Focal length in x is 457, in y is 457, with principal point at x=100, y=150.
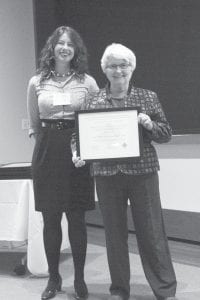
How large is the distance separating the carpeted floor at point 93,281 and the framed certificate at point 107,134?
35.3 inches

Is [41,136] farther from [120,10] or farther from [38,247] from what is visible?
[120,10]

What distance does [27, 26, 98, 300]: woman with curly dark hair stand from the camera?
7.97 ft

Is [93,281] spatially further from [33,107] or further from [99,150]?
[33,107]

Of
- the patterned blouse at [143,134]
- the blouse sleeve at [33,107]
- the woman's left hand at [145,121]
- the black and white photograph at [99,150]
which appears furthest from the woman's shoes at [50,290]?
the woman's left hand at [145,121]

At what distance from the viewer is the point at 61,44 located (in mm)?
2404

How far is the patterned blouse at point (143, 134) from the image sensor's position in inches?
87.5

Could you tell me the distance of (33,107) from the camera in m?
2.54

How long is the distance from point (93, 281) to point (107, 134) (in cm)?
114

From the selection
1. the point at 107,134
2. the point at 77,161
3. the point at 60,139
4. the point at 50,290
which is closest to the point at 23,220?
the point at 50,290

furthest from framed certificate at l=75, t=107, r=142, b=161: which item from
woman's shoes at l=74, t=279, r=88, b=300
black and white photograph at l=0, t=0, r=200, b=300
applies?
woman's shoes at l=74, t=279, r=88, b=300

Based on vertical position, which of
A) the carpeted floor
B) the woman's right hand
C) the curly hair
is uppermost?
the curly hair

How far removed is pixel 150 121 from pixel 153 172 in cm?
27

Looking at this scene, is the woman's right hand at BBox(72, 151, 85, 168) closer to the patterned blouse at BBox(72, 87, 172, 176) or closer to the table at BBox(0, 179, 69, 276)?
the patterned blouse at BBox(72, 87, 172, 176)

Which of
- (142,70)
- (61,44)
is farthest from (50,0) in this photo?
(61,44)
